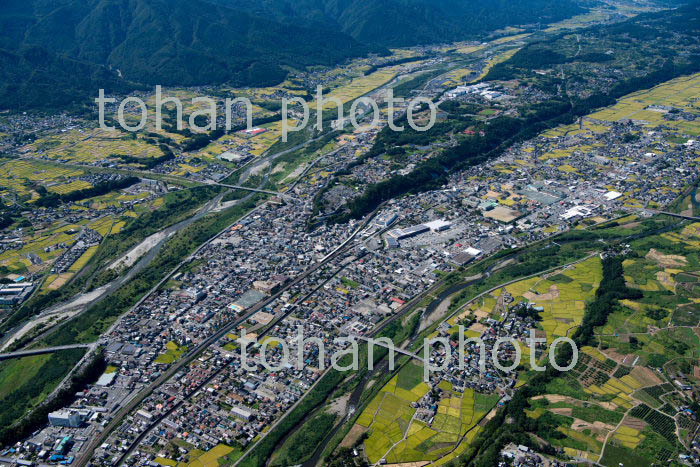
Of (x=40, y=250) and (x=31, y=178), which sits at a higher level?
(x=31, y=178)

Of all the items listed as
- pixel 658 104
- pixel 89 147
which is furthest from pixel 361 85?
pixel 89 147

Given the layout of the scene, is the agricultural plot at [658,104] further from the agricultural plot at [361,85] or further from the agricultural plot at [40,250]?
the agricultural plot at [40,250]

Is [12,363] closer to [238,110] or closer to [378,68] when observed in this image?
[238,110]

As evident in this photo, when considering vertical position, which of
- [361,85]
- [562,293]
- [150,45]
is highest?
[150,45]

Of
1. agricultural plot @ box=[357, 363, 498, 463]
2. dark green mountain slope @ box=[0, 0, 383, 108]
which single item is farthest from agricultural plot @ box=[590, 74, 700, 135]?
dark green mountain slope @ box=[0, 0, 383, 108]

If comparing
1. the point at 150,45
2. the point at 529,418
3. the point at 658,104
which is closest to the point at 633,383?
the point at 529,418
